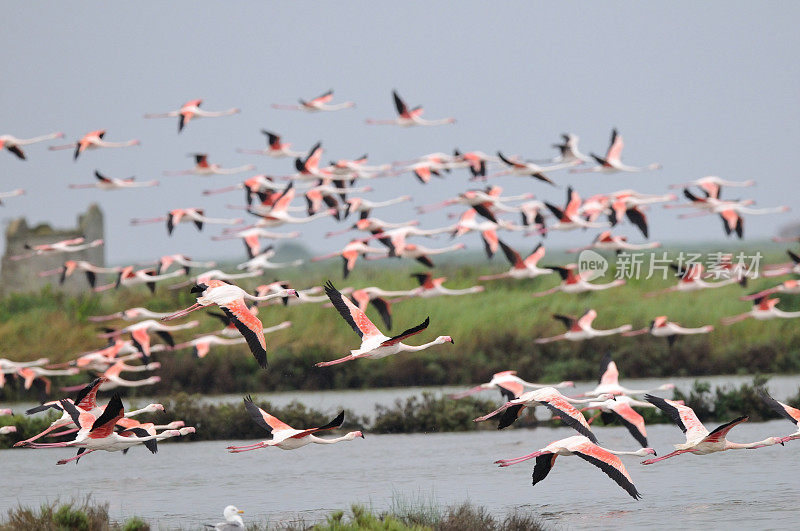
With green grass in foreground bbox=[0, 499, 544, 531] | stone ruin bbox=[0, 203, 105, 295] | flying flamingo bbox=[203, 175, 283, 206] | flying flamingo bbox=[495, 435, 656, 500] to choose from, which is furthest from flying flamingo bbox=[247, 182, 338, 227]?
stone ruin bbox=[0, 203, 105, 295]

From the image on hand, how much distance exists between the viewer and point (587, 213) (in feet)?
85.0

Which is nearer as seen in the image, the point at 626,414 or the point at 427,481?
the point at 626,414

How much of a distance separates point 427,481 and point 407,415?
4.20 m

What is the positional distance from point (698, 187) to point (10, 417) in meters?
12.5

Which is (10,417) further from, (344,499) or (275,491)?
(344,499)

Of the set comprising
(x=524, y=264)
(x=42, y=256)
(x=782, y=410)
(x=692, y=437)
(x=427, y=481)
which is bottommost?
(x=42, y=256)

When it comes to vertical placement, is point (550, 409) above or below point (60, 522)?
above

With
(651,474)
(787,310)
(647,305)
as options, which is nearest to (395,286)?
(647,305)

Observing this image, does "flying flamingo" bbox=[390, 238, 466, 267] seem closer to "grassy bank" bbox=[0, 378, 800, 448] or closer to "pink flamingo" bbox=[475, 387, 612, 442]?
"grassy bank" bbox=[0, 378, 800, 448]

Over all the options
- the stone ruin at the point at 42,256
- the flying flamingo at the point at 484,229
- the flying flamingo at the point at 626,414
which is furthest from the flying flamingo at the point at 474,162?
the stone ruin at the point at 42,256

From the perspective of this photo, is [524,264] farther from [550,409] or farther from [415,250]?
[550,409]

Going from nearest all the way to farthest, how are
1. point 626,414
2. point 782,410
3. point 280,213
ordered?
point 782,410
point 626,414
point 280,213

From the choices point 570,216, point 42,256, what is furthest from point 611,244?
point 42,256

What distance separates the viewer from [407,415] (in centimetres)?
2200
